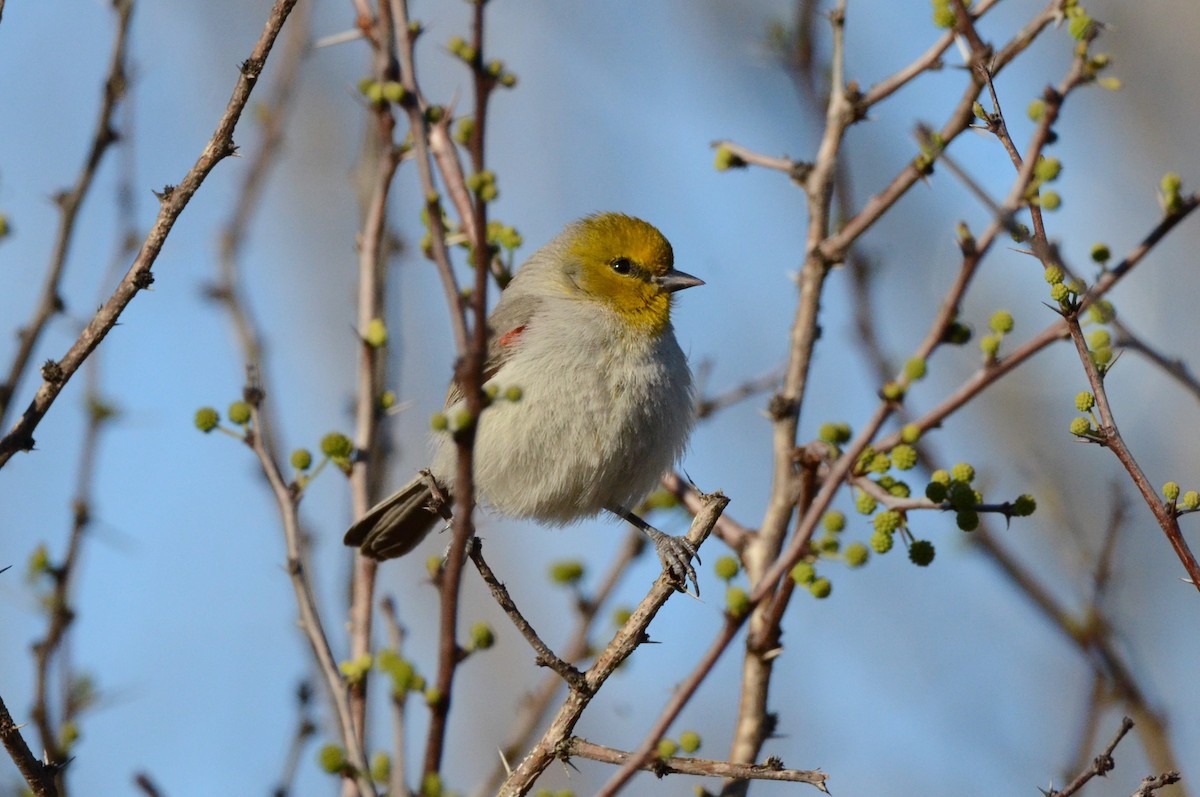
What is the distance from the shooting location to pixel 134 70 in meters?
3.95

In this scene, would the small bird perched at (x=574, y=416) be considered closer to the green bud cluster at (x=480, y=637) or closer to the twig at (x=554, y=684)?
the twig at (x=554, y=684)

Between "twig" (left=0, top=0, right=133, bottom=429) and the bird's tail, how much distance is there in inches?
47.8

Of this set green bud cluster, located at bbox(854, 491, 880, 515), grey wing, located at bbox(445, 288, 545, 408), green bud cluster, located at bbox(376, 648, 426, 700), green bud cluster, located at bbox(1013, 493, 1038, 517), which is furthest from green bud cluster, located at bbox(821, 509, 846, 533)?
grey wing, located at bbox(445, 288, 545, 408)

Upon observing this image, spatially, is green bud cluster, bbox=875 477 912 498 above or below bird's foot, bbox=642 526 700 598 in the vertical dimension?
below

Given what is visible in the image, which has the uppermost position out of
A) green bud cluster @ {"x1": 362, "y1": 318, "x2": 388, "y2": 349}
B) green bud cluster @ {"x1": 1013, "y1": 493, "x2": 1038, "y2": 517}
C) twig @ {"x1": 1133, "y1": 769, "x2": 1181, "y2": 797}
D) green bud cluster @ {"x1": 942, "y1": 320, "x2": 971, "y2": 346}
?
green bud cluster @ {"x1": 362, "y1": 318, "x2": 388, "y2": 349}

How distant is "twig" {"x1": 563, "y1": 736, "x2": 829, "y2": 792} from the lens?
2311 mm

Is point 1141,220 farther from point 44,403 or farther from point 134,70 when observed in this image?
point 44,403

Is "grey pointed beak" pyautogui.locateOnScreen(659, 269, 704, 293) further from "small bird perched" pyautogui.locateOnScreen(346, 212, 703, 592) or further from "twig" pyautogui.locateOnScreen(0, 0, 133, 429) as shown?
"twig" pyautogui.locateOnScreen(0, 0, 133, 429)

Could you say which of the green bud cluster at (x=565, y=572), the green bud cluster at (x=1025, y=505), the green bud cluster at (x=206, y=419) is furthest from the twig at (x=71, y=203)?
the green bud cluster at (x=1025, y=505)

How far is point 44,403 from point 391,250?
2.21 m

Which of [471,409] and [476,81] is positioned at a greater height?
[476,81]

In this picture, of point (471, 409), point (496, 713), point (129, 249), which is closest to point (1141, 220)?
point (496, 713)

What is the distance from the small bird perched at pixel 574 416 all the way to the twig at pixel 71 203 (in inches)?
43.5

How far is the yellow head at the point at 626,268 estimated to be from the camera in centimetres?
468
